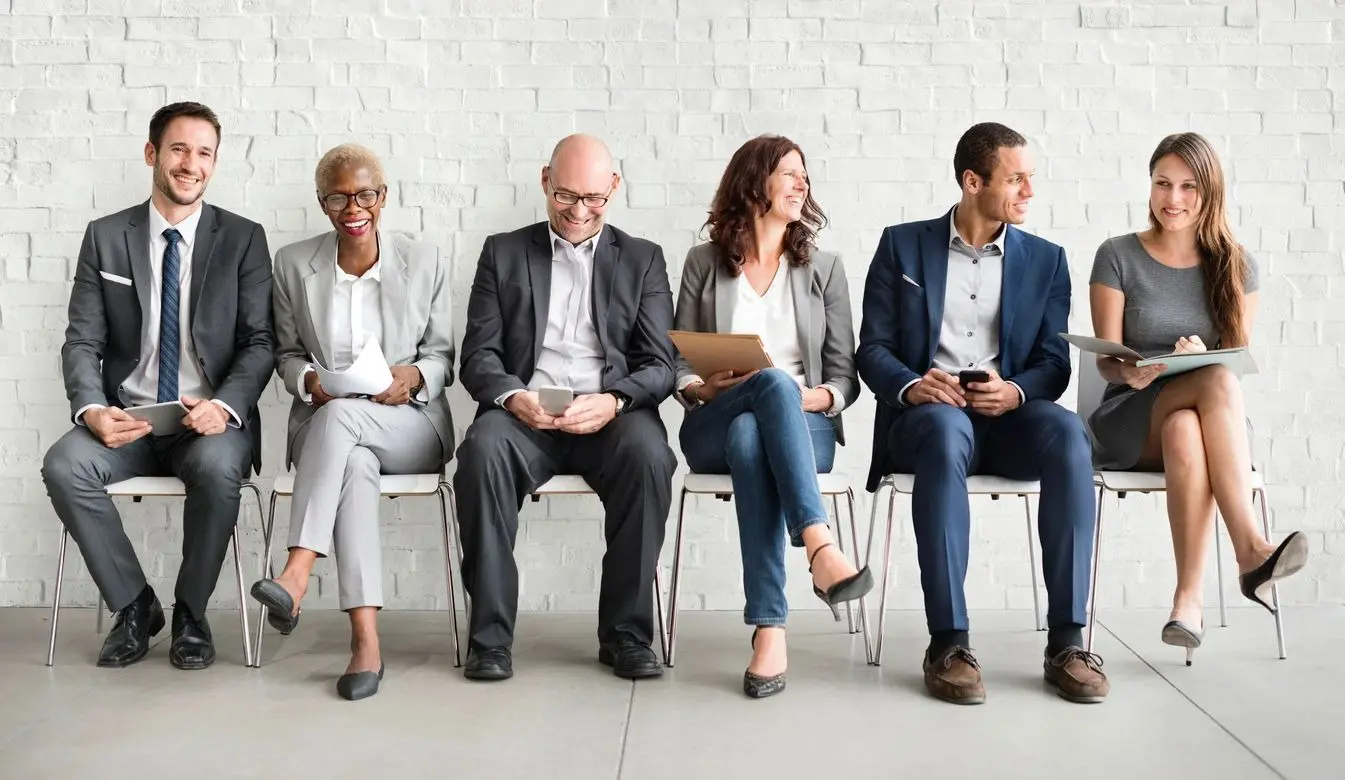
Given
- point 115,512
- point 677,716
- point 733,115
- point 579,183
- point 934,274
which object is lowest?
point 677,716

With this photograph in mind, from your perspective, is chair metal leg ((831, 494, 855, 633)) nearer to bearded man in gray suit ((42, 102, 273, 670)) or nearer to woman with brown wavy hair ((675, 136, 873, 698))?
woman with brown wavy hair ((675, 136, 873, 698))

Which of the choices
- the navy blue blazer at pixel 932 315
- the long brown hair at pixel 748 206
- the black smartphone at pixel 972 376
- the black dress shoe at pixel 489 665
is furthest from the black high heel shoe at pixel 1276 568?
the black dress shoe at pixel 489 665

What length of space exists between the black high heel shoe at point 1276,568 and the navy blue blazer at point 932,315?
25.2 inches

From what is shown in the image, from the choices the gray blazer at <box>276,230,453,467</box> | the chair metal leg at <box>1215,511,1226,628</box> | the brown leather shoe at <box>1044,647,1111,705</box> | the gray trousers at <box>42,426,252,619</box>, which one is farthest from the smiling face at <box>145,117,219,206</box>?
the chair metal leg at <box>1215,511,1226,628</box>

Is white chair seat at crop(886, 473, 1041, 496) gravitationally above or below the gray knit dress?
below

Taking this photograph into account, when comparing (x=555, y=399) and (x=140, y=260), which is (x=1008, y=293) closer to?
(x=555, y=399)

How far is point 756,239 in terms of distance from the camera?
3523mm

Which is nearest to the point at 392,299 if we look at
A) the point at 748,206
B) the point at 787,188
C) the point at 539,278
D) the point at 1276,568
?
the point at 539,278

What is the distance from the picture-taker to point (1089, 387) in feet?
11.7

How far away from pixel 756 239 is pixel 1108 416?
41.4 inches

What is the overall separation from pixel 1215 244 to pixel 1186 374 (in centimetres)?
41

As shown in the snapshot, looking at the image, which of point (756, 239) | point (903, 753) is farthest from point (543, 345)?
point (903, 753)

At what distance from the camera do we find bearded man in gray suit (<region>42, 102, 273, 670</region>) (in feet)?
10.9

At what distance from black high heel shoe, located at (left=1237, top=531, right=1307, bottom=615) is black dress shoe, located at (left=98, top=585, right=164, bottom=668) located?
9.04ft
